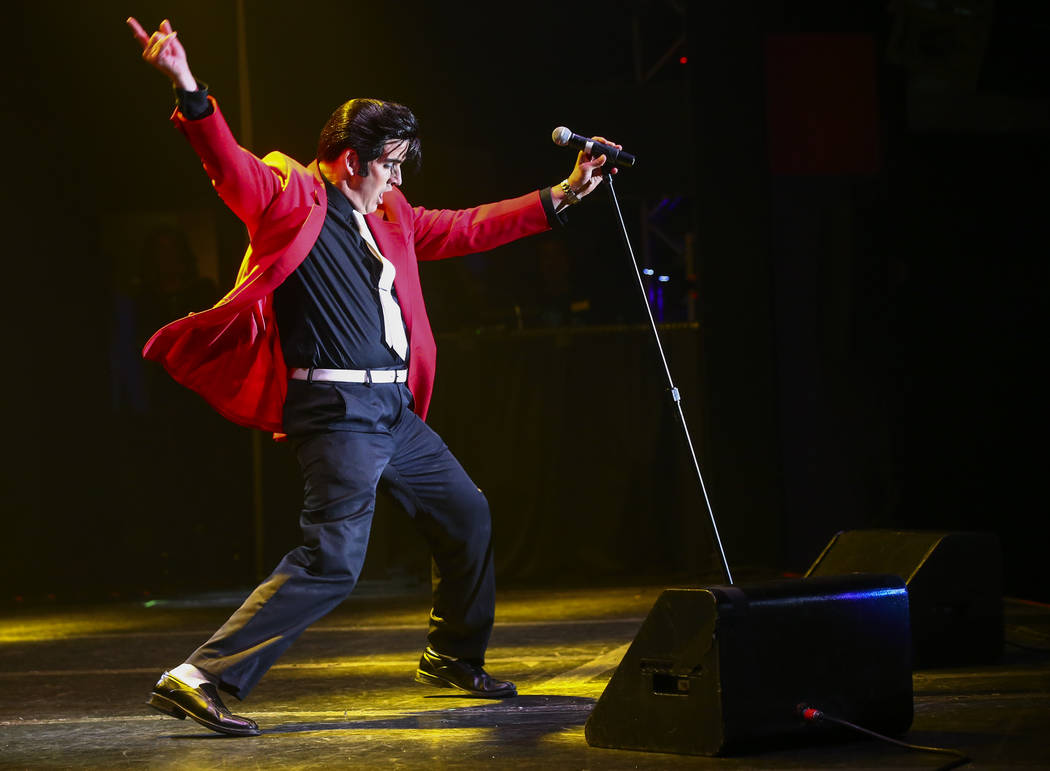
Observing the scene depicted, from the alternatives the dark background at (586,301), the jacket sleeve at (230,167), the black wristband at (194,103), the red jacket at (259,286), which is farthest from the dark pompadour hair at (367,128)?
the dark background at (586,301)

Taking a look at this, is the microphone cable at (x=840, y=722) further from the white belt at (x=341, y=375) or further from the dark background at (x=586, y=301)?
the dark background at (x=586, y=301)

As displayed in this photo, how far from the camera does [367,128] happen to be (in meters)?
3.28

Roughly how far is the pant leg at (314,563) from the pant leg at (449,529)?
148 millimetres

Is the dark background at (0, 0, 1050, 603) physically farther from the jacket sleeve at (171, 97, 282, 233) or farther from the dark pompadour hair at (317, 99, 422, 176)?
the jacket sleeve at (171, 97, 282, 233)

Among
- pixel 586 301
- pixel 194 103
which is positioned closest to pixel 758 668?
pixel 194 103

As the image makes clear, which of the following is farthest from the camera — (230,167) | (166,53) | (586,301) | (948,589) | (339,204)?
(586,301)

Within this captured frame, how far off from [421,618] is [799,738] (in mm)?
2961

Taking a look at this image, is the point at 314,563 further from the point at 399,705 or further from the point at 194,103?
the point at 194,103

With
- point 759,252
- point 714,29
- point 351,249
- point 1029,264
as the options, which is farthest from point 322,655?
point 1029,264

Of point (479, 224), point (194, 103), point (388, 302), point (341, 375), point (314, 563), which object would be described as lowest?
point (314, 563)

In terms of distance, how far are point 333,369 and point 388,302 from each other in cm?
26

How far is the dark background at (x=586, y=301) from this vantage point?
666cm

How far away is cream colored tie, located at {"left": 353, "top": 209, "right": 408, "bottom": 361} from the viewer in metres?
3.31

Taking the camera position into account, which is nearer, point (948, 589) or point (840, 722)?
point (840, 722)
